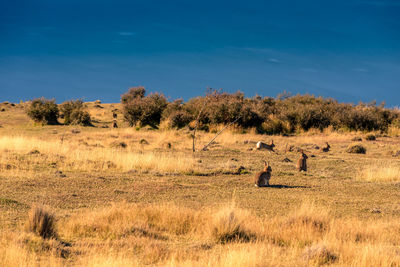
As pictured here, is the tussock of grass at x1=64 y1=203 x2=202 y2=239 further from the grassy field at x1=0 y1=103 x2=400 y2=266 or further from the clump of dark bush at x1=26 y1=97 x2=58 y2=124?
the clump of dark bush at x1=26 y1=97 x2=58 y2=124

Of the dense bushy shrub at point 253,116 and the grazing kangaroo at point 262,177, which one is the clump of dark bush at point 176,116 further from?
the grazing kangaroo at point 262,177

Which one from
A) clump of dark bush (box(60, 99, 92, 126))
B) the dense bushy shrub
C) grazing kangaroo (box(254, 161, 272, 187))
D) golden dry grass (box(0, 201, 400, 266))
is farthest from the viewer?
clump of dark bush (box(60, 99, 92, 126))

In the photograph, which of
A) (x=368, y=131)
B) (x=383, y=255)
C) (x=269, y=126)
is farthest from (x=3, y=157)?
(x=368, y=131)

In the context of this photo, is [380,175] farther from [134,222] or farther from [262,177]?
[134,222]

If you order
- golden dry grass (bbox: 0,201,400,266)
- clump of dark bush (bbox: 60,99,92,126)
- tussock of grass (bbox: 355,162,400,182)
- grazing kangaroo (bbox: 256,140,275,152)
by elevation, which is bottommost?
golden dry grass (bbox: 0,201,400,266)

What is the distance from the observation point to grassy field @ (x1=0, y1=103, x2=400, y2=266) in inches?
227

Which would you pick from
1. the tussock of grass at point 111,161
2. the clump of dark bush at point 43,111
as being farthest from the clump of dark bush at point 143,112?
the tussock of grass at point 111,161

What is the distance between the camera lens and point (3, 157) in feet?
50.1

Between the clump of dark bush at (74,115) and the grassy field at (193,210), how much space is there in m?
14.7

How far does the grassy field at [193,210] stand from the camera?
5762 millimetres

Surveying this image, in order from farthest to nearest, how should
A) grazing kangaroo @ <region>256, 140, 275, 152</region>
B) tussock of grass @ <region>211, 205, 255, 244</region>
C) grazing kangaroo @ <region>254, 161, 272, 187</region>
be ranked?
grazing kangaroo @ <region>256, 140, 275, 152</region>, grazing kangaroo @ <region>254, 161, 272, 187</region>, tussock of grass @ <region>211, 205, 255, 244</region>

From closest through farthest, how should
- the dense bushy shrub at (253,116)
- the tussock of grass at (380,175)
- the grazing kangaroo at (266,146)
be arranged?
→ the tussock of grass at (380,175), the grazing kangaroo at (266,146), the dense bushy shrub at (253,116)

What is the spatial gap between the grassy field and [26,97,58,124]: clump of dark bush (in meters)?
15.6

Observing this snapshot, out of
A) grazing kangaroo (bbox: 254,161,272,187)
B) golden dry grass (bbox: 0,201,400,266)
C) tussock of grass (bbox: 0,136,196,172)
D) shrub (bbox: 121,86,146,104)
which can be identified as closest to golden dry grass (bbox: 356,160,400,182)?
grazing kangaroo (bbox: 254,161,272,187)
